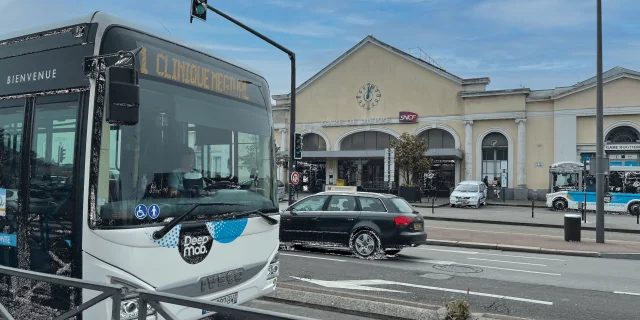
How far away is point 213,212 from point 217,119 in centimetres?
100

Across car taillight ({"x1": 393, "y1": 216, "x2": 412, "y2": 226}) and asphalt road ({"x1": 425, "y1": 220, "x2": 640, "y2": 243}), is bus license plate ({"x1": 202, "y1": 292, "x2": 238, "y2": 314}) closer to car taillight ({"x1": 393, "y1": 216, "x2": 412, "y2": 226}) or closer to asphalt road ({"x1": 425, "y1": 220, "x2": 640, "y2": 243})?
car taillight ({"x1": 393, "y1": 216, "x2": 412, "y2": 226})

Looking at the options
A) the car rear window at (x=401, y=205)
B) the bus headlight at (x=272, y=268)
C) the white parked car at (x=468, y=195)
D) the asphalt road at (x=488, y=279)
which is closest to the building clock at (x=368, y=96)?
the white parked car at (x=468, y=195)

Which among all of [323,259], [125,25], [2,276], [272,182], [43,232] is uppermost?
[125,25]

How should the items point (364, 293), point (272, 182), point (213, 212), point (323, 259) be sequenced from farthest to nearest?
point (323, 259) → point (364, 293) → point (272, 182) → point (213, 212)

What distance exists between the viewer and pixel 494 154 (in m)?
42.1

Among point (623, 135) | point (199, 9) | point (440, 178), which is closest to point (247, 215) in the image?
point (199, 9)

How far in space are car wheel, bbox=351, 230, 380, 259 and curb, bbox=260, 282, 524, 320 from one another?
4605 millimetres

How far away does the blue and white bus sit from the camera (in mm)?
30281

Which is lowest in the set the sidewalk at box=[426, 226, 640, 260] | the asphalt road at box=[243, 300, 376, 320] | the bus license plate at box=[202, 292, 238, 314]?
the sidewalk at box=[426, 226, 640, 260]

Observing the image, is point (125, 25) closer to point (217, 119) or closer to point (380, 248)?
point (217, 119)

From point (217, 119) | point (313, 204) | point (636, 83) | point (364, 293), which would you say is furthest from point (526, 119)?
point (217, 119)

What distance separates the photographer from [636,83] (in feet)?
123

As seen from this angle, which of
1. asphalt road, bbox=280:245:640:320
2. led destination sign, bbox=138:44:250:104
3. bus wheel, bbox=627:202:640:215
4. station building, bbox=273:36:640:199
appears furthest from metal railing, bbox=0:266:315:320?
station building, bbox=273:36:640:199

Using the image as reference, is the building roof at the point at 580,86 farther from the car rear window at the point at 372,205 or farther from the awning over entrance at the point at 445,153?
the car rear window at the point at 372,205
